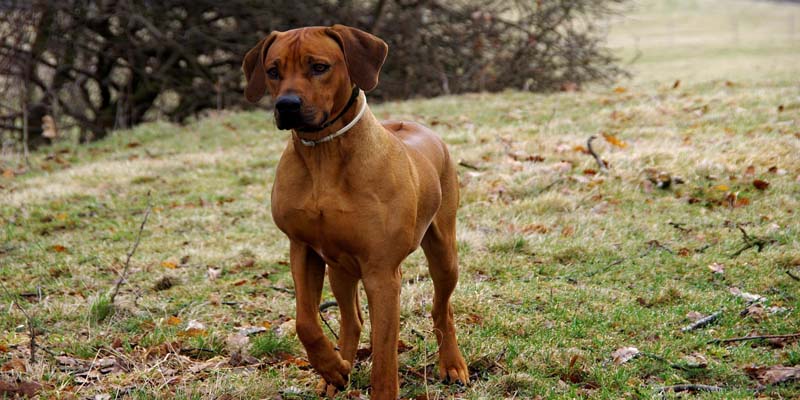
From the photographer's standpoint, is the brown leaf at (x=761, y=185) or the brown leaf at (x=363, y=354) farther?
the brown leaf at (x=761, y=185)

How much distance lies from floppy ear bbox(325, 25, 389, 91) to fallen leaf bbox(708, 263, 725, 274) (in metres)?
3.13

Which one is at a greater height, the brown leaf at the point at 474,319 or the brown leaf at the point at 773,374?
the brown leaf at the point at 773,374

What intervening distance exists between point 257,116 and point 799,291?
924cm

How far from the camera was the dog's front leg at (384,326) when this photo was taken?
321 centimetres

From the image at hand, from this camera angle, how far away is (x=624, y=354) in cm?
405

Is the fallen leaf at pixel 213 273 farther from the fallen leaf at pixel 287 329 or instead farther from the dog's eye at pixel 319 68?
the dog's eye at pixel 319 68

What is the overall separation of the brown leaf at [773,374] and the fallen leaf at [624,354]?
0.53 metres

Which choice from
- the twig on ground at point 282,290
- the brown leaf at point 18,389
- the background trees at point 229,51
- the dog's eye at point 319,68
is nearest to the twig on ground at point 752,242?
the twig on ground at point 282,290

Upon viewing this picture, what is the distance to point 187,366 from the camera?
154 inches

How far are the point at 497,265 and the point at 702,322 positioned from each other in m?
1.54

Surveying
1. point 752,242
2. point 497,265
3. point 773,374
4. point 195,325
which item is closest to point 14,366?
point 195,325

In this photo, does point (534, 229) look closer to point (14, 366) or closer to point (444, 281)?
point (444, 281)

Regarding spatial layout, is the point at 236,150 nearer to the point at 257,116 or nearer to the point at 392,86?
the point at 257,116

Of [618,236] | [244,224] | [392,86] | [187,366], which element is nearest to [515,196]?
[618,236]
